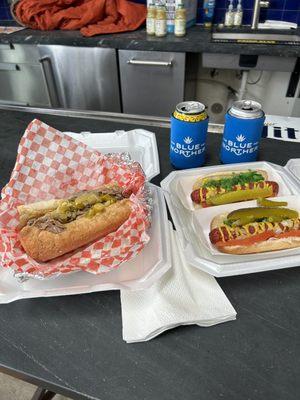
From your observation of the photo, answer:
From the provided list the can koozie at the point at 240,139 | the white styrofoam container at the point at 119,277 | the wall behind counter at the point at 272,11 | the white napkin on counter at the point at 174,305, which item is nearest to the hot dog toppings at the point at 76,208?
the white styrofoam container at the point at 119,277

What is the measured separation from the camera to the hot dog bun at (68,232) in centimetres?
59

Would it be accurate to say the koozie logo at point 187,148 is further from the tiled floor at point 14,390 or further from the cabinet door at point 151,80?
the cabinet door at point 151,80

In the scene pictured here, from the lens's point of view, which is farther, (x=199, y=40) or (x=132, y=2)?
(x=132, y=2)

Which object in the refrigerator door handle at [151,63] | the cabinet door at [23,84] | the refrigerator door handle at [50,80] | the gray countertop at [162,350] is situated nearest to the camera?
the gray countertop at [162,350]

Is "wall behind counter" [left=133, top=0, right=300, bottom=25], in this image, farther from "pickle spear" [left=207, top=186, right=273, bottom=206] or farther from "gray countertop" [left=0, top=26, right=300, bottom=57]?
"pickle spear" [left=207, top=186, right=273, bottom=206]

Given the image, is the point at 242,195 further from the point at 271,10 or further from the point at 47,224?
the point at 271,10

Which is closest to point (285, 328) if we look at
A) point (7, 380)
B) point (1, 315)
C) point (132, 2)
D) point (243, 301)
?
point (243, 301)

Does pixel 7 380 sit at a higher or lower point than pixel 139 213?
lower

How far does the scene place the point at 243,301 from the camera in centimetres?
53

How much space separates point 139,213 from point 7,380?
1.16 metres

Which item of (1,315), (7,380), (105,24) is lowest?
(7,380)

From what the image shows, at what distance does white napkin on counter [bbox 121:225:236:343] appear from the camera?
48cm

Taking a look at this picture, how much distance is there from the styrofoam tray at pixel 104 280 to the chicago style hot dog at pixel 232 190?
180 mm

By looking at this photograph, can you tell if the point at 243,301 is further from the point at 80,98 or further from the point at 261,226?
the point at 80,98
